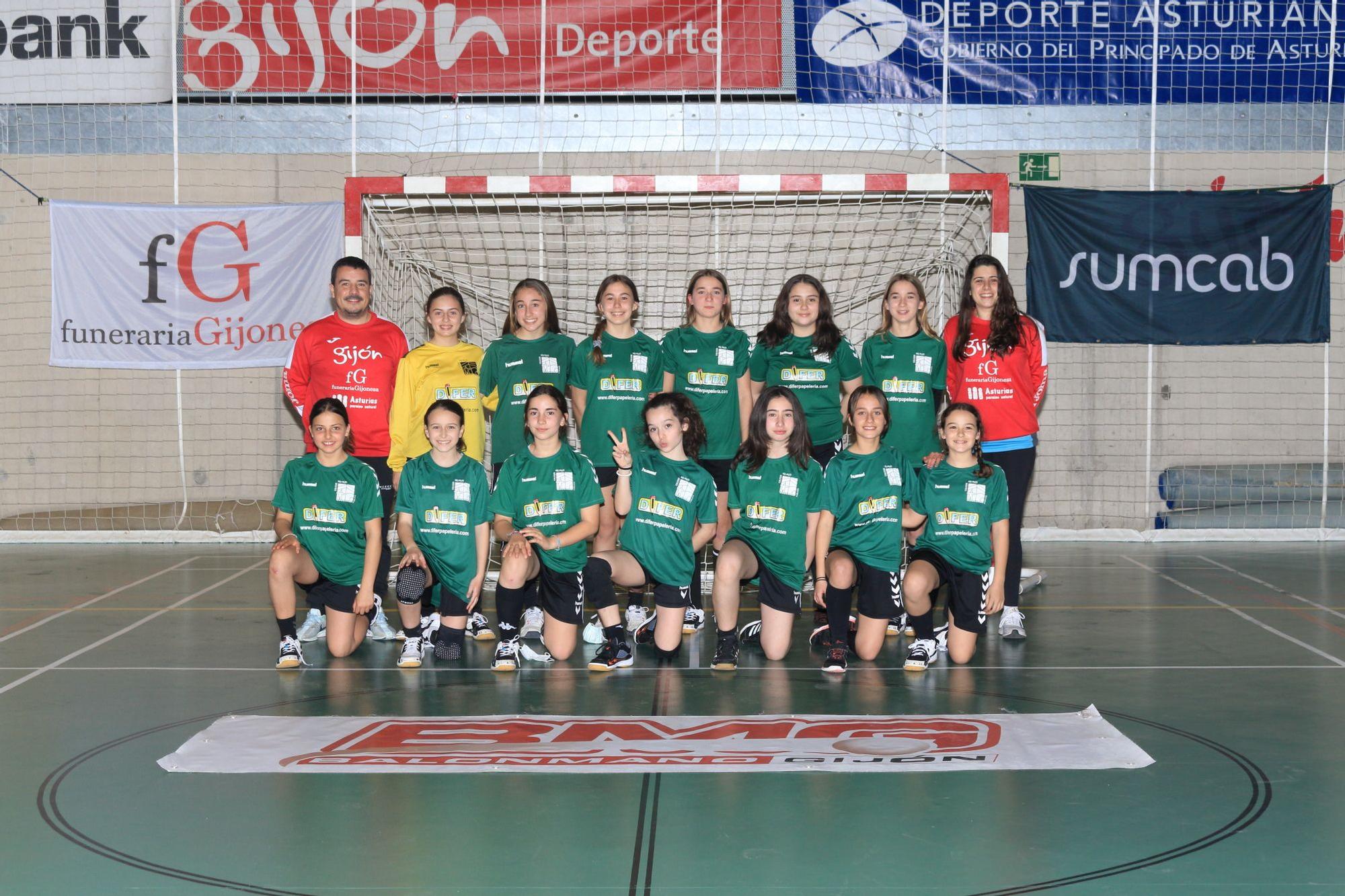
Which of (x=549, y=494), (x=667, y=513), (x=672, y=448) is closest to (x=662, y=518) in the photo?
(x=667, y=513)

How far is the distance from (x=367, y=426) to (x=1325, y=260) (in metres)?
6.85

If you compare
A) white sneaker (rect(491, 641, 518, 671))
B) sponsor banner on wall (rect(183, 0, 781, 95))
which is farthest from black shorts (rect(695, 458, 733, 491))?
sponsor banner on wall (rect(183, 0, 781, 95))

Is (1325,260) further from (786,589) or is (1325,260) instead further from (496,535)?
(496,535)

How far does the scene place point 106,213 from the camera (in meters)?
8.60

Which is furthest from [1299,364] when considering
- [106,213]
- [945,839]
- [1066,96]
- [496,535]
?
[106,213]

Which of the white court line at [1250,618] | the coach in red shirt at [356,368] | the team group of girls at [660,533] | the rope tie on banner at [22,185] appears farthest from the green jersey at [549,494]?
the rope tie on banner at [22,185]

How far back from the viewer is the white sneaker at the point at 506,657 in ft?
14.9

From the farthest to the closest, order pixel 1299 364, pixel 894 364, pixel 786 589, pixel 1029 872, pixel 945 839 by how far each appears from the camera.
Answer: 1. pixel 1299 364
2. pixel 894 364
3. pixel 786 589
4. pixel 945 839
5. pixel 1029 872

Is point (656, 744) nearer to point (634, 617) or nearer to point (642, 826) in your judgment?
point (642, 826)

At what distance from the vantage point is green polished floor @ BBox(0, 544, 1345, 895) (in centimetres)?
251

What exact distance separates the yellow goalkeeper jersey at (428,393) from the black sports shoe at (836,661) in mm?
1785

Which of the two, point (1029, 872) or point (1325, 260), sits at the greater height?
point (1325, 260)

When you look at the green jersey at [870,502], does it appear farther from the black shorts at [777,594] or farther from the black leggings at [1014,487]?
the black leggings at [1014,487]

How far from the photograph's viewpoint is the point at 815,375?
538cm
